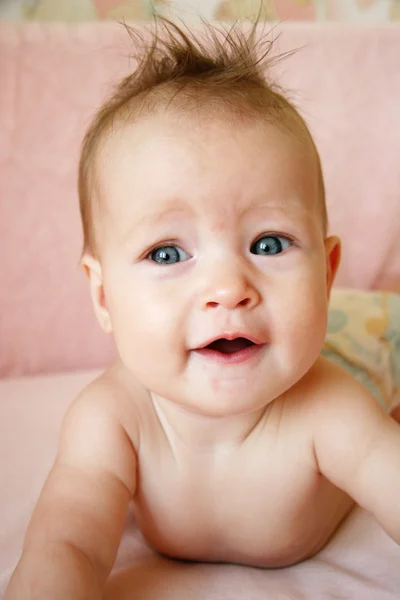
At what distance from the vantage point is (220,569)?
80cm

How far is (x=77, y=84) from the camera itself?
1.35 meters

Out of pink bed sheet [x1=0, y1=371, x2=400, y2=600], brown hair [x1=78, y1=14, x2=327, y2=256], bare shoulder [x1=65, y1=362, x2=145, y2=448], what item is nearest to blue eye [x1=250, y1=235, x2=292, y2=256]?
Answer: brown hair [x1=78, y1=14, x2=327, y2=256]

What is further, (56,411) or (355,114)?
(355,114)

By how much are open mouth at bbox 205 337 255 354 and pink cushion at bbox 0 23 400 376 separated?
0.73 meters

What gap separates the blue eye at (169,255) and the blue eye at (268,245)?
0.07 m

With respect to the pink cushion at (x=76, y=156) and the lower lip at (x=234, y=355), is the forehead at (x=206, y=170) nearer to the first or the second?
the lower lip at (x=234, y=355)

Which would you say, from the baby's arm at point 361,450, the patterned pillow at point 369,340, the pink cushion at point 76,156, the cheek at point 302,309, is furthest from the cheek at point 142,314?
the pink cushion at point 76,156

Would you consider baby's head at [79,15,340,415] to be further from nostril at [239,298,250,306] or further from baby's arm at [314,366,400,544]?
baby's arm at [314,366,400,544]

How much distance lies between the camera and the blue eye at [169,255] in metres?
0.68

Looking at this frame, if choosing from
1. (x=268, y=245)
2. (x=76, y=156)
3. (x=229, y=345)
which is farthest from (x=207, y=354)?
(x=76, y=156)

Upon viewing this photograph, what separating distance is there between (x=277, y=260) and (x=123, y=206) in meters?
0.17

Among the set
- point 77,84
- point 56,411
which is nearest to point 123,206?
point 56,411

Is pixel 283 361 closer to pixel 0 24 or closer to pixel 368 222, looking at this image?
pixel 368 222

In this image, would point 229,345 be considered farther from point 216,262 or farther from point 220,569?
point 220,569
